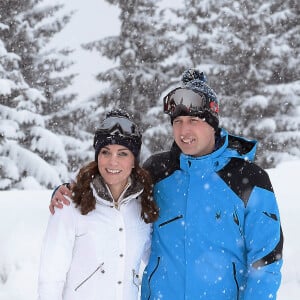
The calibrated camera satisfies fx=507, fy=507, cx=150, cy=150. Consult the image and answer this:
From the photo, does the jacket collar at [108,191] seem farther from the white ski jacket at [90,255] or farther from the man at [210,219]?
the man at [210,219]

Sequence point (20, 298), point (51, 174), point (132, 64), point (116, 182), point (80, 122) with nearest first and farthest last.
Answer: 1. point (116, 182)
2. point (20, 298)
3. point (51, 174)
4. point (132, 64)
5. point (80, 122)

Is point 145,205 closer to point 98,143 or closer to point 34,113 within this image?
point 98,143

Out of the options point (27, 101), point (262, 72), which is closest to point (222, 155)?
point (27, 101)

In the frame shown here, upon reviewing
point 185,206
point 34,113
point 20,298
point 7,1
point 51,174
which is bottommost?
point 20,298

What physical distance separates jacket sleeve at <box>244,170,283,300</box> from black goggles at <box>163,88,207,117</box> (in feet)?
2.40

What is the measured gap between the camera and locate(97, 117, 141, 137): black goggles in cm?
367

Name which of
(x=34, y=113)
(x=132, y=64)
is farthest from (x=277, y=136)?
(x=34, y=113)

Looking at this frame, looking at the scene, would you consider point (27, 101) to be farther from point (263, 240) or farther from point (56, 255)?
point (263, 240)

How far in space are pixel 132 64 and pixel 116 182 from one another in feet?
64.7

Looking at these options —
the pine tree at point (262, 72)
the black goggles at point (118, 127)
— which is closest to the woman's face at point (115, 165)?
the black goggles at point (118, 127)

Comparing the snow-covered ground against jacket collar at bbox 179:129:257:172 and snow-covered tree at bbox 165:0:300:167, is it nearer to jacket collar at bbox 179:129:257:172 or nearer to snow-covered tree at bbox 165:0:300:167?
jacket collar at bbox 179:129:257:172

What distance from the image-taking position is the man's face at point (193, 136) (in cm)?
371

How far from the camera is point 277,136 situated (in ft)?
77.6

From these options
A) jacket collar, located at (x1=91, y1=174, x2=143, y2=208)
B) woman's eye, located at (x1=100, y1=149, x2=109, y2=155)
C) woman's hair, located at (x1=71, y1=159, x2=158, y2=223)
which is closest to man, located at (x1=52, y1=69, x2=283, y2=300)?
woman's hair, located at (x1=71, y1=159, x2=158, y2=223)
